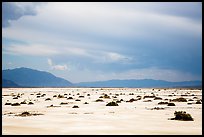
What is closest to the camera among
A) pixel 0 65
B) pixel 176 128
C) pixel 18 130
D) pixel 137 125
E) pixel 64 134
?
pixel 0 65

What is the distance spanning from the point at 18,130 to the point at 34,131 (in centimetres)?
74

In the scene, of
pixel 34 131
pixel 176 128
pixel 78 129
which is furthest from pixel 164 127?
pixel 34 131

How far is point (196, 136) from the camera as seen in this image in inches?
465

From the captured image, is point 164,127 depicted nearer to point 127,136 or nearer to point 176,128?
point 176,128

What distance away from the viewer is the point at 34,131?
12812 mm

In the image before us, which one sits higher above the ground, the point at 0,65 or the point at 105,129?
the point at 0,65

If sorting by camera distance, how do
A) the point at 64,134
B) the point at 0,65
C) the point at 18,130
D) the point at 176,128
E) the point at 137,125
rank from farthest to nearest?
the point at 137,125
the point at 176,128
the point at 18,130
the point at 64,134
the point at 0,65

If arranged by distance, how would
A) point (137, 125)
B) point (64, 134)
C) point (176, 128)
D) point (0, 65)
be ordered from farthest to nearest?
point (137, 125)
point (176, 128)
point (64, 134)
point (0, 65)

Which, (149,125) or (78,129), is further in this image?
(149,125)

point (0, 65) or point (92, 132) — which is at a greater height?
A: point (0, 65)

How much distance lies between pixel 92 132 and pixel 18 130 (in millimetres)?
2964

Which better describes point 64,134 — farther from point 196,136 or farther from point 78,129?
point 196,136

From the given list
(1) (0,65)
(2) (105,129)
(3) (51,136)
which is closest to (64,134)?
(3) (51,136)

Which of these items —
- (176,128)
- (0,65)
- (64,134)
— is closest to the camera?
(0,65)
